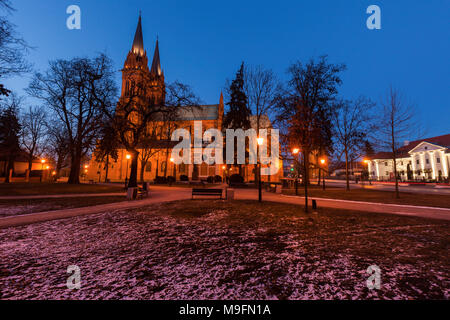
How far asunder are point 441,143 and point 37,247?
7808 centimetres

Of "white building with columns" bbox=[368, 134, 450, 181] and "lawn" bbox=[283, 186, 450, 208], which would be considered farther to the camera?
"white building with columns" bbox=[368, 134, 450, 181]

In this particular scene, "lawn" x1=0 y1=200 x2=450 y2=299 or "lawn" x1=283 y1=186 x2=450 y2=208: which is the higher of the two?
"lawn" x1=283 y1=186 x2=450 y2=208

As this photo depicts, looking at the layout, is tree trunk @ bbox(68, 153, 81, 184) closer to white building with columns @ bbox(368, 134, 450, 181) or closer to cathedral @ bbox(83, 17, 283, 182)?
cathedral @ bbox(83, 17, 283, 182)

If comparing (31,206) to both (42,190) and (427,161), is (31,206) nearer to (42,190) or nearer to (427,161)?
(42,190)

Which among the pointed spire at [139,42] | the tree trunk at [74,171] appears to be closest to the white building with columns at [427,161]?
the tree trunk at [74,171]

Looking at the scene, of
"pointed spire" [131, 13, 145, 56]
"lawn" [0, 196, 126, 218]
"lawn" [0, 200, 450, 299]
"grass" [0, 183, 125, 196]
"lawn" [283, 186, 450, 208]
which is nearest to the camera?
"lawn" [0, 200, 450, 299]

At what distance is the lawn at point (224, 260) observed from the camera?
2633mm

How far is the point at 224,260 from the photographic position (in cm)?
367

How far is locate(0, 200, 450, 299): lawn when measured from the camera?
2633 mm

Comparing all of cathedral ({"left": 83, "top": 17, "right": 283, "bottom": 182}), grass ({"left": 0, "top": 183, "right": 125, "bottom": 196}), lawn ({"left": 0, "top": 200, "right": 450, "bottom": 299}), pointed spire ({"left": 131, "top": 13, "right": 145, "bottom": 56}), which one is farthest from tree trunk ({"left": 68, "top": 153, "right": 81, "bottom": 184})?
pointed spire ({"left": 131, "top": 13, "right": 145, "bottom": 56})

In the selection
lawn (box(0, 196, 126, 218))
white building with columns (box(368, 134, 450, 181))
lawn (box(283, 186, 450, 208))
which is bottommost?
lawn (box(0, 196, 126, 218))

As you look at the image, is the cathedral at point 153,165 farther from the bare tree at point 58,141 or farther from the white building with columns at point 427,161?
the white building with columns at point 427,161
